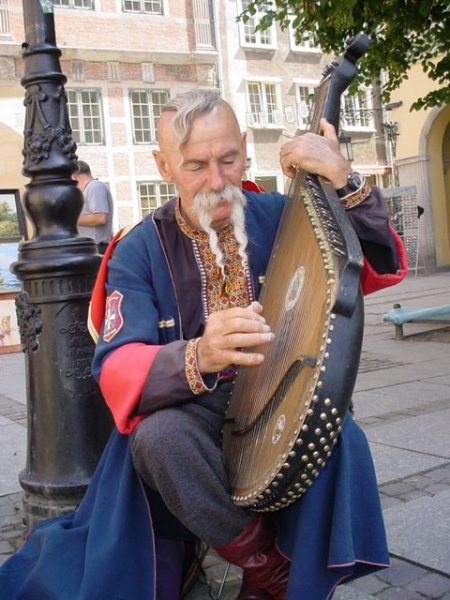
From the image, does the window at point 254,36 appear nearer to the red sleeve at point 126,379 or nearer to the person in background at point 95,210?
the person in background at point 95,210

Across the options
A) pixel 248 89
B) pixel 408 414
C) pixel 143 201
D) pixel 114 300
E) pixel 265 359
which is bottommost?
pixel 408 414

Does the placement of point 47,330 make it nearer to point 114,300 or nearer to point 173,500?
point 114,300

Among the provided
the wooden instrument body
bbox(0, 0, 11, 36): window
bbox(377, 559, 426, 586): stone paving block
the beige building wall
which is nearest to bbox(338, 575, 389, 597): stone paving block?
bbox(377, 559, 426, 586): stone paving block

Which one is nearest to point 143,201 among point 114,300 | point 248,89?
point 248,89

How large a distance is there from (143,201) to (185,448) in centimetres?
2089

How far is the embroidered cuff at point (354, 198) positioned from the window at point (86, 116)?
798 inches

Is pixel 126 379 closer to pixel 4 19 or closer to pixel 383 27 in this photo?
pixel 383 27

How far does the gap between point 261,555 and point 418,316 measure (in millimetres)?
6130

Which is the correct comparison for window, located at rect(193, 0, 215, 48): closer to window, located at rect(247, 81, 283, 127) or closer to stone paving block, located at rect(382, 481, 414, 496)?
window, located at rect(247, 81, 283, 127)

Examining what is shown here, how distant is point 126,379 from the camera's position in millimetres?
2021

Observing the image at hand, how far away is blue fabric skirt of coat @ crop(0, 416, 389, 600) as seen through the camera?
6.27 feet

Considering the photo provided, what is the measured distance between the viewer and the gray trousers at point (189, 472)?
1941 mm

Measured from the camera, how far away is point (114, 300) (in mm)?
2201

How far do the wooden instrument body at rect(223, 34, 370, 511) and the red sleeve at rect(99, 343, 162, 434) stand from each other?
0.92ft
